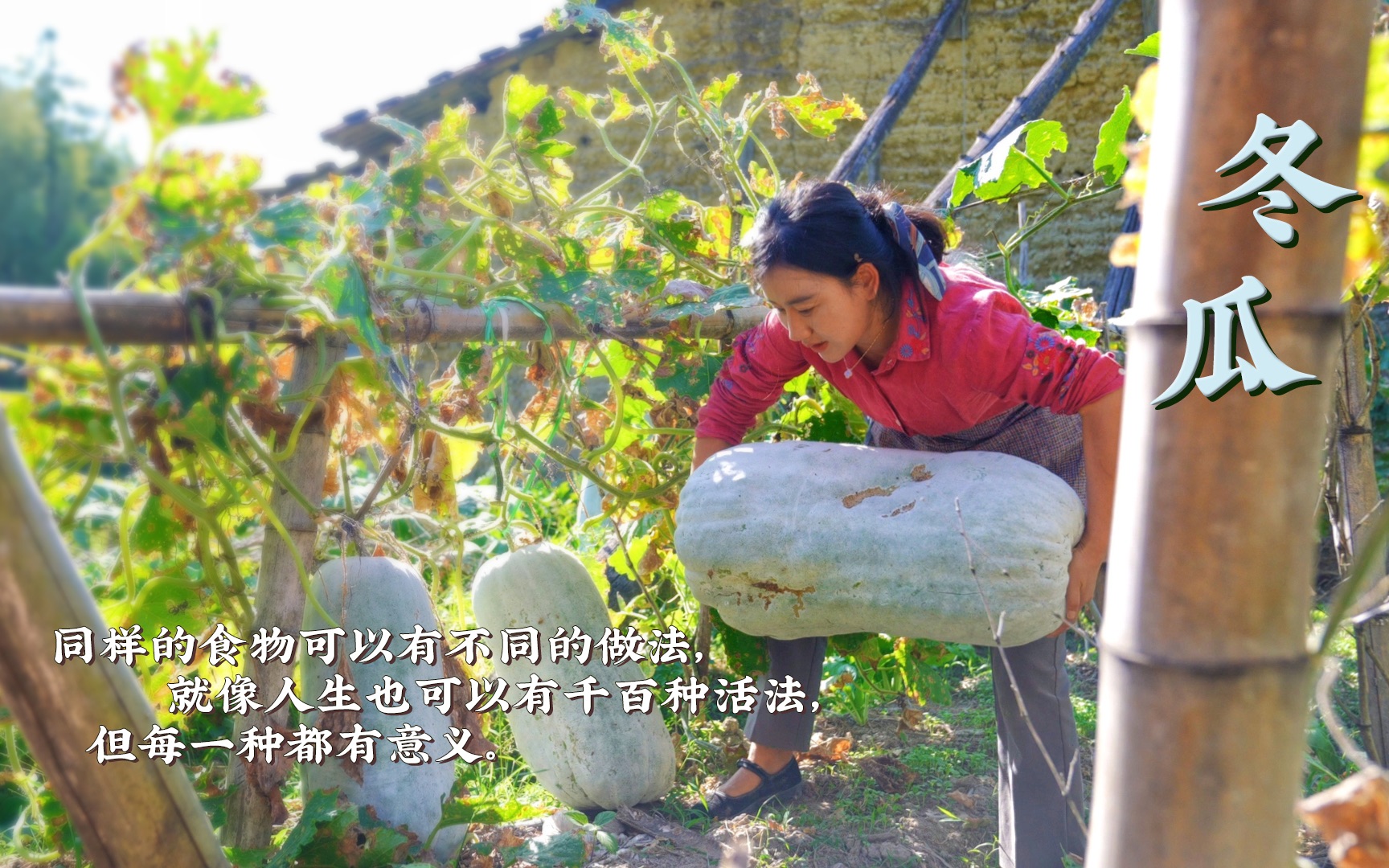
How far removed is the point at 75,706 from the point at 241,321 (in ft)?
2.16

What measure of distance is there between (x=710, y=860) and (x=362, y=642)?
901 mm

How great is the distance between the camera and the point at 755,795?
2592 mm

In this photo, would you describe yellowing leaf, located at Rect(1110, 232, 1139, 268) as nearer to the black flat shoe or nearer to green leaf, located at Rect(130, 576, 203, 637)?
green leaf, located at Rect(130, 576, 203, 637)

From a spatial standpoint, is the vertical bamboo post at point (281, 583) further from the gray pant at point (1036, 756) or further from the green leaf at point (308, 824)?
→ the gray pant at point (1036, 756)

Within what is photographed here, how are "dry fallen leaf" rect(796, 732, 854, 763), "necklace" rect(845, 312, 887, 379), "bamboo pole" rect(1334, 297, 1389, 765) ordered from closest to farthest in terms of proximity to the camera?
"necklace" rect(845, 312, 887, 379) < "bamboo pole" rect(1334, 297, 1389, 765) < "dry fallen leaf" rect(796, 732, 854, 763)

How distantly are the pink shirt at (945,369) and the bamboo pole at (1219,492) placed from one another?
1333 millimetres

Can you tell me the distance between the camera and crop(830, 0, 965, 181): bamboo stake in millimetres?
3641

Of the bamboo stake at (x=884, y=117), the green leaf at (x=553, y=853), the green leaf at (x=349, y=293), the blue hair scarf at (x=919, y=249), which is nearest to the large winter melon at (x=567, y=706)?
the green leaf at (x=553, y=853)

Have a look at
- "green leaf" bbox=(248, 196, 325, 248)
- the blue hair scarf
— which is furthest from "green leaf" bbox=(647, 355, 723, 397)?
"green leaf" bbox=(248, 196, 325, 248)

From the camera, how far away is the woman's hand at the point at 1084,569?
81.0 inches

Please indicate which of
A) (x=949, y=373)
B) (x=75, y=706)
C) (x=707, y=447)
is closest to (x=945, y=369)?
(x=949, y=373)

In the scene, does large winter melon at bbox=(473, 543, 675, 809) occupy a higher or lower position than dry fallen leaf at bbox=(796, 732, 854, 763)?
higher

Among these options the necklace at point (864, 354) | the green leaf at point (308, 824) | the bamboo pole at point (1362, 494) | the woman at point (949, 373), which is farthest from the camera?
the bamboo pole at point (1362, 494)

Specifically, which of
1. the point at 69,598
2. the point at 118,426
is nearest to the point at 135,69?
the point at 118,426
